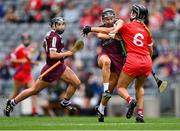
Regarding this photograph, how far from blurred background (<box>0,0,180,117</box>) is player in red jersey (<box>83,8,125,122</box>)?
609 cm

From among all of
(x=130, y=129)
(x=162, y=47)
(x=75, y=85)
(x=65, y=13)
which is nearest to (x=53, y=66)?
(x=75, y=85)

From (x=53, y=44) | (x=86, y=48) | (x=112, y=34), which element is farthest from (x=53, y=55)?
(x=86, y=48)

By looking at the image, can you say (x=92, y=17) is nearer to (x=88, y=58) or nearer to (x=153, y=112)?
(x=88, y=58)

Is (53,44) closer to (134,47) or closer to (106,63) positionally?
(106,63)

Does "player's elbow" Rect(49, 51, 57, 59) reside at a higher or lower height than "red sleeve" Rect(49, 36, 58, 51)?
lower

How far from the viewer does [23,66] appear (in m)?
→ 23.0

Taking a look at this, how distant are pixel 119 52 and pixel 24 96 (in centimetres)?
262

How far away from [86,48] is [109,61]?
11.7 meters

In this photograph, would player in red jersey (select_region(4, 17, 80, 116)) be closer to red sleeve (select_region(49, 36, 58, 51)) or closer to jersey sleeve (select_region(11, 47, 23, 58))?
red sleeve (select_region(49, 36, 58, 51))

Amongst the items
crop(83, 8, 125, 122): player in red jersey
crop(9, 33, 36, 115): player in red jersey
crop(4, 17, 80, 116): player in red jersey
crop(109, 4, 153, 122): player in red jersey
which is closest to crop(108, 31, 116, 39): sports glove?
crop(109, 4, 153, 122): player in red jersey

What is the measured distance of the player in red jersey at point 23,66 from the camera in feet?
74.5

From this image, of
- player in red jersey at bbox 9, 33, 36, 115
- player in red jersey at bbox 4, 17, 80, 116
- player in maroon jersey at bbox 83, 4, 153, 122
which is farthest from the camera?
player in red jersey at bbox 9, 33, 36, 115

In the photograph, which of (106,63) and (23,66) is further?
(23,66)

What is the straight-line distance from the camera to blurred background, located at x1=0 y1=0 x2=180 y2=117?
26.1 meters
